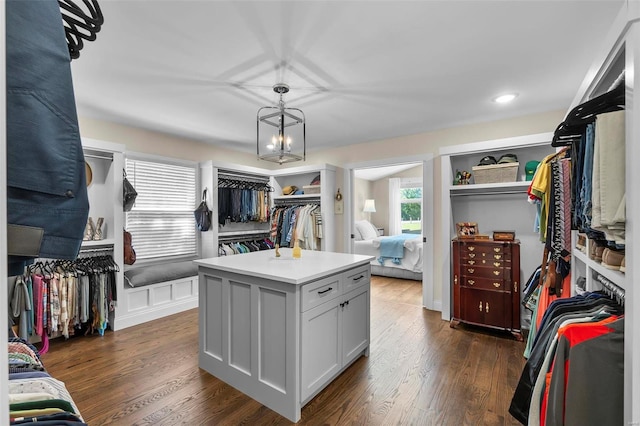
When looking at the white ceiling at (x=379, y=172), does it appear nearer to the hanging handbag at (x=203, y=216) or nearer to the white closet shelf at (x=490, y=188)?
the white closet shelf at (x=490, y=188)

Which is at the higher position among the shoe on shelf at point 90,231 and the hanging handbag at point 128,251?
the shoe on shelf at point 90,231

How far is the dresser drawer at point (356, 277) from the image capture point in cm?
239

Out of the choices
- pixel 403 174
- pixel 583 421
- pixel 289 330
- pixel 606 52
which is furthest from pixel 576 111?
pixel 403 174

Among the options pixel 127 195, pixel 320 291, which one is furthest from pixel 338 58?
pixel 127 195

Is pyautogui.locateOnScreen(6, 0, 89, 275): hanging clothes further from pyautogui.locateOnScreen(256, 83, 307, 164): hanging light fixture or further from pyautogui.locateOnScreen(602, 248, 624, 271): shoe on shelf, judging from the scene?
pyautogui.locateOnScreen(256, 83, 307, 164): hanging light fixture

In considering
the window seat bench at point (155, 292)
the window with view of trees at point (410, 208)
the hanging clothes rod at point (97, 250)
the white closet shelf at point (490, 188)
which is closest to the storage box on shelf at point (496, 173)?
the white closet shelf at point (490, 188)

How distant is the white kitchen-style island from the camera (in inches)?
75.9

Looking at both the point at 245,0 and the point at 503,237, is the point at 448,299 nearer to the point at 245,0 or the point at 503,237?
the point at 503,237

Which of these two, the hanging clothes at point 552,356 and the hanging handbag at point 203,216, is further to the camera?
the hanging handbag at point 203,216

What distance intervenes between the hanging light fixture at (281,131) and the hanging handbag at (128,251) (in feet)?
6.23

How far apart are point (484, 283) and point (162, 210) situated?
4104 millimetres

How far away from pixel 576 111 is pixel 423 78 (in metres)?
1.54

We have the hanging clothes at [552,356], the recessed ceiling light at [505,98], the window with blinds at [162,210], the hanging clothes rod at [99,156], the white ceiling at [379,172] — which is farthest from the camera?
the white ceiling at [379,172]

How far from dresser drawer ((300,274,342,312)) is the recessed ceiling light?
7.90 ft
